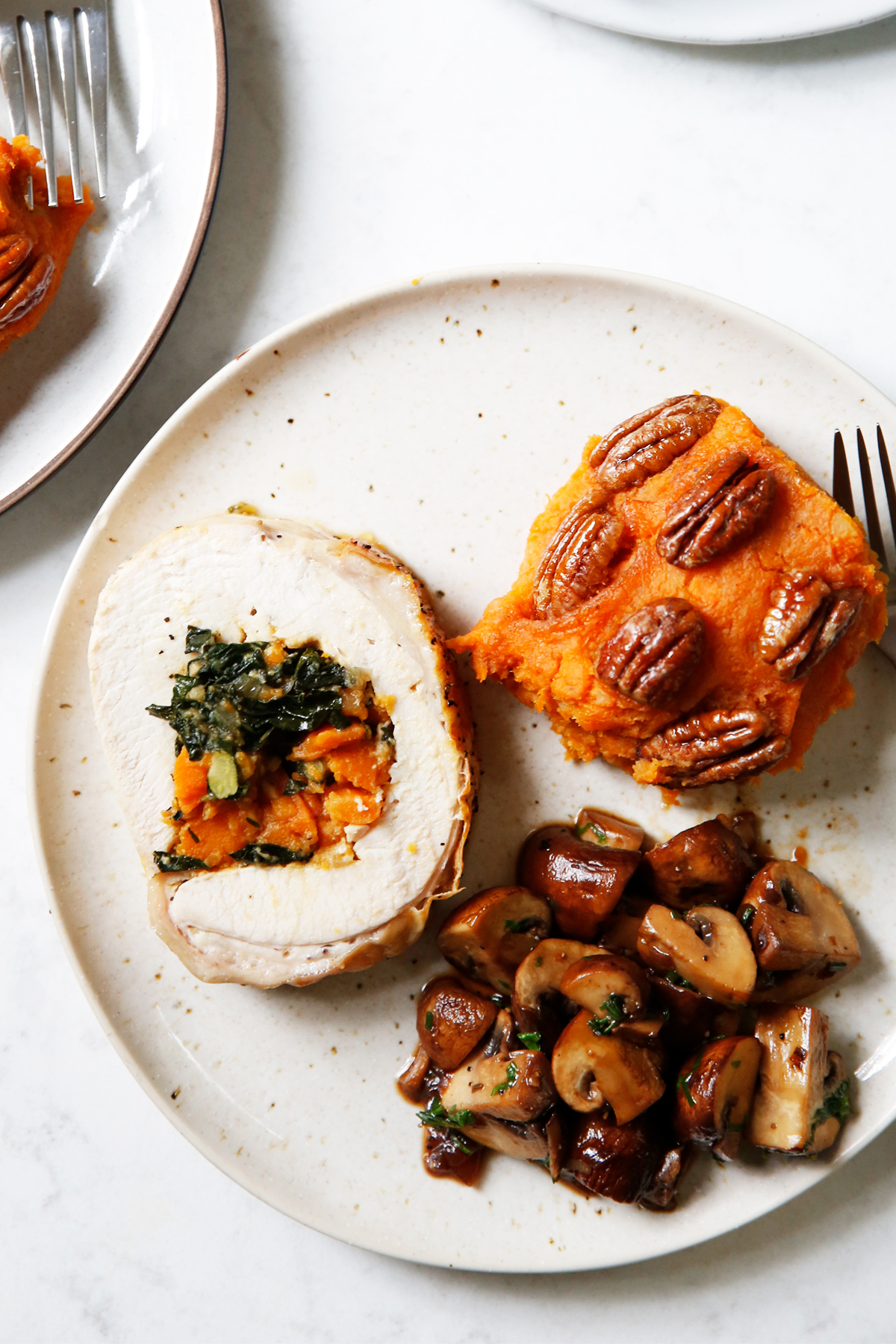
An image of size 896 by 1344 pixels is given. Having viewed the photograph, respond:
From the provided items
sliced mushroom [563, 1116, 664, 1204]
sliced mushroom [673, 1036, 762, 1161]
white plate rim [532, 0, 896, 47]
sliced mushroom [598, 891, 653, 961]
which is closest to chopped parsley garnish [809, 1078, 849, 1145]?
sliced mushroom [673, 1036, 762, 1161]

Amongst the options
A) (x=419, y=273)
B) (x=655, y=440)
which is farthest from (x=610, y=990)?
(x=419, y=273)

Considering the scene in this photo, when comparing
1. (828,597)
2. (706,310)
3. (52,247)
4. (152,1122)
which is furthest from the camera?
(152,1122)

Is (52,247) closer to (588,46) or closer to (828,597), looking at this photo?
(588,46)

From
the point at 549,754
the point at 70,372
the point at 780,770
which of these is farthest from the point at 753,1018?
the point at 70,372

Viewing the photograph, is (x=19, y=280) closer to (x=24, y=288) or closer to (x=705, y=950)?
(x=24, y=288)

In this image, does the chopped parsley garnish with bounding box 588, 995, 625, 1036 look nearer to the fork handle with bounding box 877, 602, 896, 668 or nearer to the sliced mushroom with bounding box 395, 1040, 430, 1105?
the sliced mushroom with bounding box 395, 1040, 430, 1105

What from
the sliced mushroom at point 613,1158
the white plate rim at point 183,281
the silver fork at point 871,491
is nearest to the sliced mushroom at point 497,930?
the sliced mushroom at point 613,1158

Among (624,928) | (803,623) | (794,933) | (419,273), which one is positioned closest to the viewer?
(803,623)
